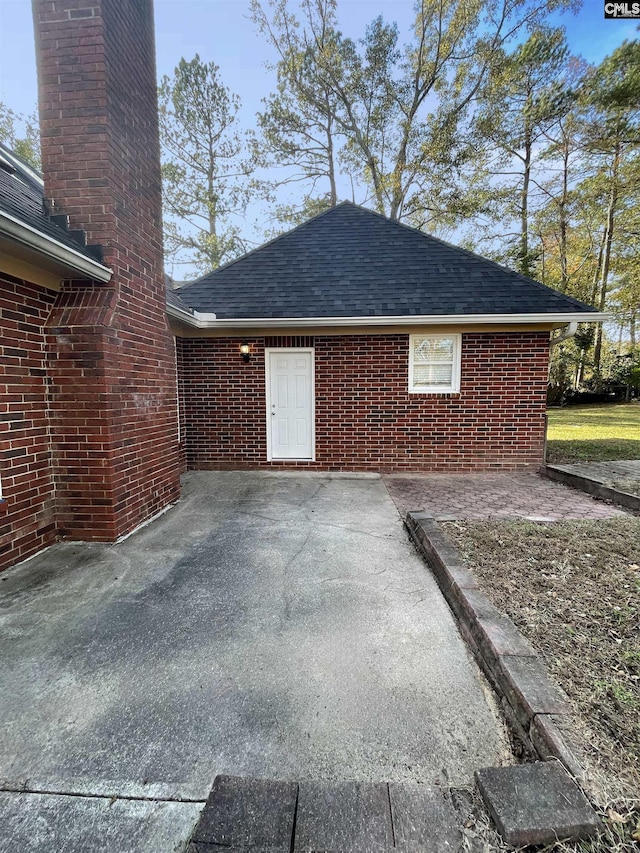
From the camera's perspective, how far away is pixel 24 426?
335 cm

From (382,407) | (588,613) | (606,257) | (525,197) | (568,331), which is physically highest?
(525,197)

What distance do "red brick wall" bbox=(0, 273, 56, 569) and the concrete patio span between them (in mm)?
284

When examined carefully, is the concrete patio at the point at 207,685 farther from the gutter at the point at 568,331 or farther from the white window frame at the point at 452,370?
the gutter at the point at 568,331

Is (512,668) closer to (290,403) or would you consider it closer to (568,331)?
(290,403)

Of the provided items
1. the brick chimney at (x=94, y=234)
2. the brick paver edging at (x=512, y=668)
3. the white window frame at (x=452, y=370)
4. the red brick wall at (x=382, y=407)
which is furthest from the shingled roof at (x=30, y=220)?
the white window frame at (x=452, y=370)

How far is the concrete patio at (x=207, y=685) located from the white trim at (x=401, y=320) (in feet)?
13.0

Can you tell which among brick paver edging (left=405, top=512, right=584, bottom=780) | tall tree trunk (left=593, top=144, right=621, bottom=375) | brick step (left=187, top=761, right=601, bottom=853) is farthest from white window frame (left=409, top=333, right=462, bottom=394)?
tall tree trunk (left=593, top=144, right=621, bottom=375)

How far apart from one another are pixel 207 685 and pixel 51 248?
10.6ft

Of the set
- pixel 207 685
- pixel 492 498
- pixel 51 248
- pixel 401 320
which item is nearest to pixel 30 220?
pixel 51 248

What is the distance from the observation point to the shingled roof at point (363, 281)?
6363 mm

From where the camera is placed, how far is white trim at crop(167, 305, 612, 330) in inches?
239

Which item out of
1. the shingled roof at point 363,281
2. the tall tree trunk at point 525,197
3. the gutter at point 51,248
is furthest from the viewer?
the tall tree trunk at point 525,197

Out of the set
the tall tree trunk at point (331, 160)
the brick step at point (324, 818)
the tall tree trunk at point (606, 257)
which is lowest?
the brick step at point (324, 818)

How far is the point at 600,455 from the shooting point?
23.7 ft
